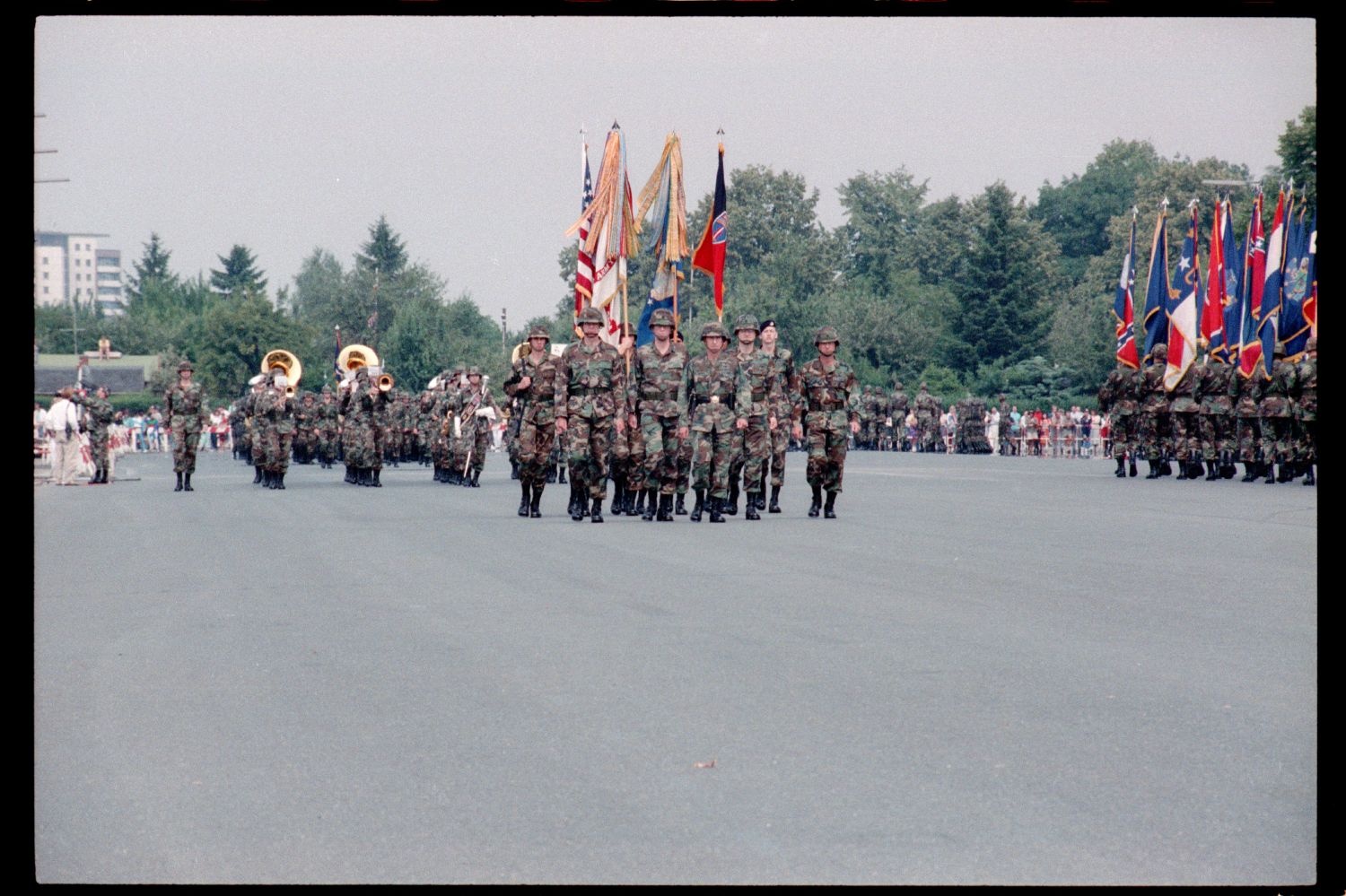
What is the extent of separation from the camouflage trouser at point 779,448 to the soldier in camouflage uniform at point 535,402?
9.27 feet

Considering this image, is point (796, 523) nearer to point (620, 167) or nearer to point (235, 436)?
point (620, 167)

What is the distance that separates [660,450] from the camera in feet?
66.0

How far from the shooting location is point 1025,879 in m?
5.18

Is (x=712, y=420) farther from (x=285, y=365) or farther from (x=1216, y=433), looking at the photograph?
(x=285, y=365)

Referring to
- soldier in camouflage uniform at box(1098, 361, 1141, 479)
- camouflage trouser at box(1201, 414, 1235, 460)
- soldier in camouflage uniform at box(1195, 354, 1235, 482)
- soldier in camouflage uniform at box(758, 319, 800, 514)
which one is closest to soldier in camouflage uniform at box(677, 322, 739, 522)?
soldier in camouflage uniform at box(758, 319, 800, 514)

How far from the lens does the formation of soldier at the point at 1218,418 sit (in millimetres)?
28312

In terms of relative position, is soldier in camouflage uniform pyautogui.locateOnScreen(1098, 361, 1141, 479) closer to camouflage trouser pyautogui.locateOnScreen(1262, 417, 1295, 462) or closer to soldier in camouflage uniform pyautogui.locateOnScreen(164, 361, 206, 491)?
camouflage trouser pyautogui.locateOnScreen(1262, 417, 1295, 462)

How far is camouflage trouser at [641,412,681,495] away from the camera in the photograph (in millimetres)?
20000

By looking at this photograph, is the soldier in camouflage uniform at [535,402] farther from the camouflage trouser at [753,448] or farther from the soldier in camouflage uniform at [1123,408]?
the soldier in camouflage uniform at [1123,408]

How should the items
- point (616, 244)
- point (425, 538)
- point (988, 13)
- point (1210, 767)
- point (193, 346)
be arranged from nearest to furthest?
1. point (988, 13)
2. point (1210, 767)
3. point (425, 538)
4. point (616, 244)
5. point (193, 346)

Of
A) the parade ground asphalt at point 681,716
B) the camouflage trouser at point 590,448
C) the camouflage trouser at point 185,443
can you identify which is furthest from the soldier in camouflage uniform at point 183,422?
the parade ground asphalt at point 681,716

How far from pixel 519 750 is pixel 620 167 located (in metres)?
19.1

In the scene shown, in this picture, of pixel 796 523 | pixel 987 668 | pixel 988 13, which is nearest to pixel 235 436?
pixel 796 523

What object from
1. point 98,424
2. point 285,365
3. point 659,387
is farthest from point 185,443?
point 659,387
